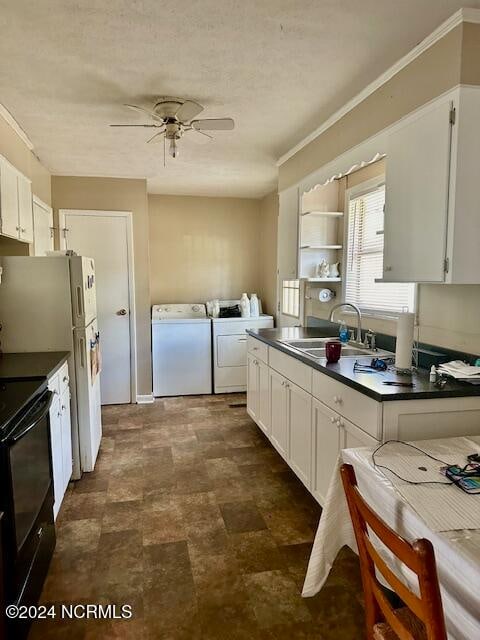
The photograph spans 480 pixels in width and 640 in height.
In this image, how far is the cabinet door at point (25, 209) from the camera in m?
3.01

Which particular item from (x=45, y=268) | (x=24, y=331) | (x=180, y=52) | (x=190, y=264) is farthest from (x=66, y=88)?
(x=190, y=264)

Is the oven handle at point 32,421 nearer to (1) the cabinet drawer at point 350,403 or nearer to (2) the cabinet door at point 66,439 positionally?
(2) the cabinet door at point 66,439

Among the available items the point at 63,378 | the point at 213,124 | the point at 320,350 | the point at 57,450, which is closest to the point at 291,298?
the point at 320,350

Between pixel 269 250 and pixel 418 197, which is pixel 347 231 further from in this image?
pixel 269 250

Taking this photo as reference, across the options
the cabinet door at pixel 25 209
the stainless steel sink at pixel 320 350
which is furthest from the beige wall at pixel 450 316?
the cabinet door at pixel 25 209

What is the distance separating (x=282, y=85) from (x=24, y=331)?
7.22 feet

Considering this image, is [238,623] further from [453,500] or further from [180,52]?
[180,52]

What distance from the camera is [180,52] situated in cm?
203

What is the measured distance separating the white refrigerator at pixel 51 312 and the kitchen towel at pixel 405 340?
199 cm

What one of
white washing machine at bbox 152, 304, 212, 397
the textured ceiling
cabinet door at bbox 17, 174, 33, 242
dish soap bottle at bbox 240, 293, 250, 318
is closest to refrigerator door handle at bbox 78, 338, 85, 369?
cabinet door at bbox 17, 174, 33, 242

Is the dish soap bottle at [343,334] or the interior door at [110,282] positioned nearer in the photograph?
the dish soap bottle at [343,334]

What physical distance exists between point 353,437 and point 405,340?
55 cm

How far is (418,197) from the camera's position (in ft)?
6.50

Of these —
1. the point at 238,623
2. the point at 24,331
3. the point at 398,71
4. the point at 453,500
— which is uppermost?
the point at 398,71
